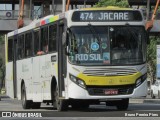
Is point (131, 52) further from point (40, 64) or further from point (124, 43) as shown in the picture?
point (40, 64)

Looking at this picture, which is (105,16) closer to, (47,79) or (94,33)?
(94,33)

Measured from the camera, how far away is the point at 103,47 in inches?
834

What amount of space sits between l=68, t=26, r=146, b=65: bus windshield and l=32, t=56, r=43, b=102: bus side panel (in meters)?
3.76

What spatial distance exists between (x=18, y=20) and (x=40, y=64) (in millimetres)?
35400

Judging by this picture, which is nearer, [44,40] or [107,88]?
[107,88]

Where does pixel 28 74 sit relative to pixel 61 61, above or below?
below

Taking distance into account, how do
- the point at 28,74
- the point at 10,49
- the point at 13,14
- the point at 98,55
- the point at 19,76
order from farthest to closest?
the point at 13,14 < the point at 10,49 < the point at 19,76 < the point at 28,74 < the point at 98,55

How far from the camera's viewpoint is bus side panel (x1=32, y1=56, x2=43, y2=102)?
24.8m

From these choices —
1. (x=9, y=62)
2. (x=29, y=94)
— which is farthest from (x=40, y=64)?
(x=9, y=62)

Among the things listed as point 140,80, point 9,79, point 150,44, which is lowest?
point 150,44

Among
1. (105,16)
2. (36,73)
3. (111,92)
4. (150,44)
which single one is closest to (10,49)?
(36,73)

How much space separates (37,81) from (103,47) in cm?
475

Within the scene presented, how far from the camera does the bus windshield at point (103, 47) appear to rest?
21.1 metres

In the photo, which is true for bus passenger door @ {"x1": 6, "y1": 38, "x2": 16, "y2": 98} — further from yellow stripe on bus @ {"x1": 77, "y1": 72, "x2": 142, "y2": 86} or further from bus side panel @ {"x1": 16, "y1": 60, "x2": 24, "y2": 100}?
yellow stripe on bus @ {"x1": 77, "y1": 72, "x2": 142, "y2": 86}
